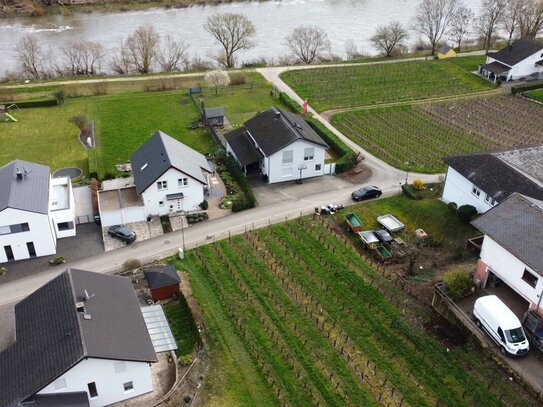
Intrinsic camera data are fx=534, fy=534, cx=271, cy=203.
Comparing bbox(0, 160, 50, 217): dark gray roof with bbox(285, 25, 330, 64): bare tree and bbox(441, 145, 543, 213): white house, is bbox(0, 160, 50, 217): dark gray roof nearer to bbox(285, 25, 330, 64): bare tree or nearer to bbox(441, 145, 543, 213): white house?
bbox(441, 145, 543, 213): white house

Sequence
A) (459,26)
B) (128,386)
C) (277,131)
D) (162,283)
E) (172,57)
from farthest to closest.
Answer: (459,26) < (172,57) < (277,131) < (162,283) < (128,386)

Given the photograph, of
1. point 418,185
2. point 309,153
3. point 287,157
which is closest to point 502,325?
point 418,185

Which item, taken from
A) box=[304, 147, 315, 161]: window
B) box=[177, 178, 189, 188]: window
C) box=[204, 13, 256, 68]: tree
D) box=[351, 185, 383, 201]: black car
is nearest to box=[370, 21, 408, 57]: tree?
box=[204, 13, 256, 68]: tree

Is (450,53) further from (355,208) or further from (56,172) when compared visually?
(56,172)

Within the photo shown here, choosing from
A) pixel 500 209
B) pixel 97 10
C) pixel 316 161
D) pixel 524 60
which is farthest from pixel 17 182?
pixel 97 10

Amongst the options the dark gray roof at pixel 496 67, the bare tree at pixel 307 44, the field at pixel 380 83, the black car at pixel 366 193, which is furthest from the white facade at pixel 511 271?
the bare tree at pixel 307 44

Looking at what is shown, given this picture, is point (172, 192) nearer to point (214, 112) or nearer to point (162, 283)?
point (162, 283)
